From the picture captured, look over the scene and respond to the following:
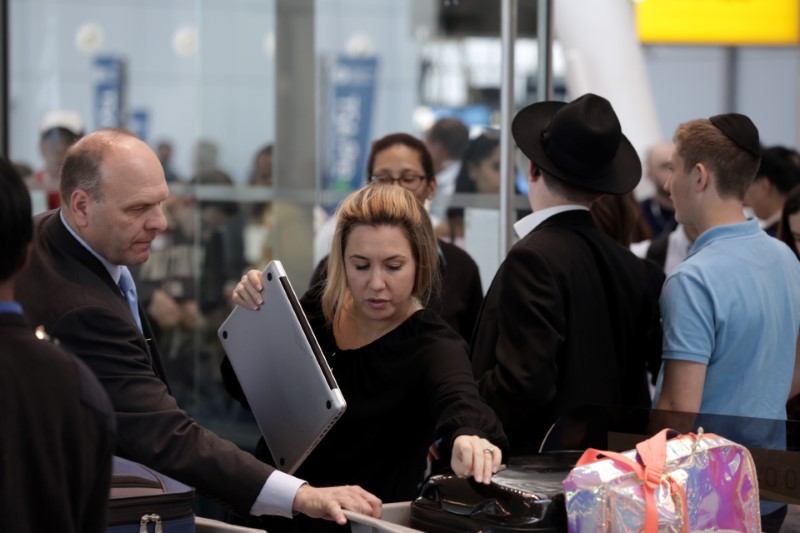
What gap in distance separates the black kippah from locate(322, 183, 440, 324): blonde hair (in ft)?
2.63

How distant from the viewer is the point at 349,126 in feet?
21.8

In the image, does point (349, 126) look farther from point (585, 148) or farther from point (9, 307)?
point (9, 307)

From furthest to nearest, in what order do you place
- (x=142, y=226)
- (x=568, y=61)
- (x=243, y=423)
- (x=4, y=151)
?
(x=4, y=151), (x=243, y=423), (x=568, y=61), (x=142, y=226)

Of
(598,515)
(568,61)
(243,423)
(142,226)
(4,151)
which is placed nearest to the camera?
(598,515)

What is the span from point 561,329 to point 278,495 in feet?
3.03

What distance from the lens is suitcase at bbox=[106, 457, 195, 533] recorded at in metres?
2.28

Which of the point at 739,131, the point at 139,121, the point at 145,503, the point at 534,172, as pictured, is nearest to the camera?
the point at 145,503

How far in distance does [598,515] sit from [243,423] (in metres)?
5.18

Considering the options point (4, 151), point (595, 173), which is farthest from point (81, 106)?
point (595, 173)

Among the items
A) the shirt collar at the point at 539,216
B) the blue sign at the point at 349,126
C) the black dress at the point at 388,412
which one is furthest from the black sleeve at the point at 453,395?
the blue sign at the point at 349,126

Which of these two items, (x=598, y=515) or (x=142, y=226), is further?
(x=142, y=226)

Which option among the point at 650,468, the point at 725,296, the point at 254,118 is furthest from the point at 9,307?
the point at 254,118

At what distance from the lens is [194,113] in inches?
299

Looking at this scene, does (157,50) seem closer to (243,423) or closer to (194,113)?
(194,113)
